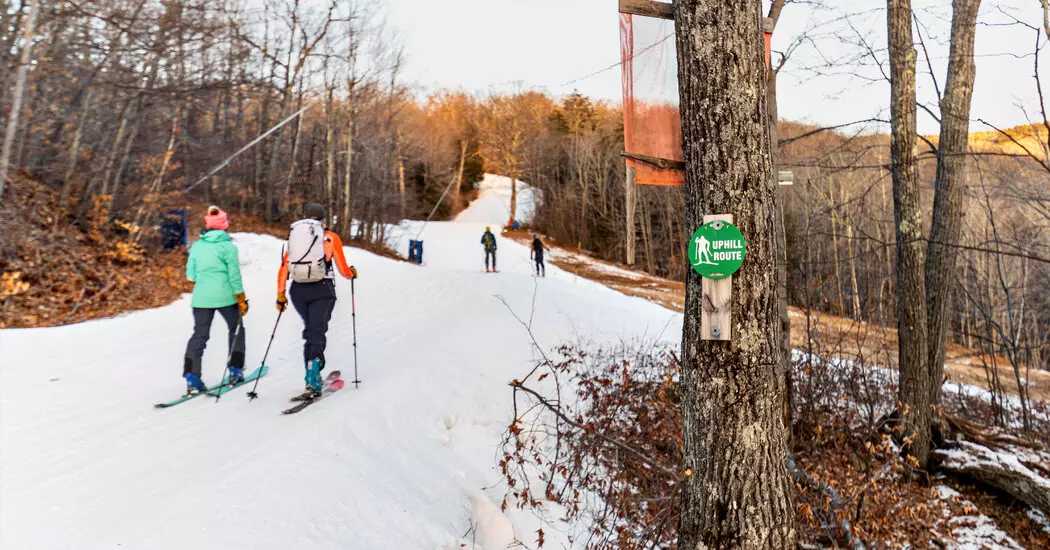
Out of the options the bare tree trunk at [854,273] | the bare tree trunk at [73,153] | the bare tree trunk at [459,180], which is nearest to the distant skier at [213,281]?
the bare tree trunk at [854,273]

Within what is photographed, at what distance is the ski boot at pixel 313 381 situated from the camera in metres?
5.57

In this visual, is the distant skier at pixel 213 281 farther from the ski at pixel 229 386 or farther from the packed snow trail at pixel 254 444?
the packed snow trail at pixel 254 444

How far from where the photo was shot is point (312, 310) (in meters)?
5.67

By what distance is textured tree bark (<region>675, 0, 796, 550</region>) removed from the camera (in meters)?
2.33

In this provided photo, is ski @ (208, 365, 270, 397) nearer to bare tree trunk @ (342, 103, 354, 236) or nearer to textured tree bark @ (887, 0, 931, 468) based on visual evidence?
textured tree bark @ (887, 0, 931, 468)

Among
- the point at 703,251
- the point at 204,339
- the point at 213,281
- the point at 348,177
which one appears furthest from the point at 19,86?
the point at 348,177

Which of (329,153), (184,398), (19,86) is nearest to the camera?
(184,398)

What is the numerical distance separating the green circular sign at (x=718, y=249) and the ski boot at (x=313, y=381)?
453 centimetres

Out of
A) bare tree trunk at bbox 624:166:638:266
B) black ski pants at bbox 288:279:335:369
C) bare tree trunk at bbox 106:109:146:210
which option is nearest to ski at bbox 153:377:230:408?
black ski pants at bbox 288:279:335:369

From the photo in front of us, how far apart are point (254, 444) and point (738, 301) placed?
390cm

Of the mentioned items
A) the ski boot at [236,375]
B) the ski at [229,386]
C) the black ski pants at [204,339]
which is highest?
the black ski pants at [204,339]

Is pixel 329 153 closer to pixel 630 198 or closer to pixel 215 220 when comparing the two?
pixel 215 220

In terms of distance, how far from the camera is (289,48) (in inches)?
884

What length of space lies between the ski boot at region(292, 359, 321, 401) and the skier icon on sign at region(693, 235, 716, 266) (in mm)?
4538
